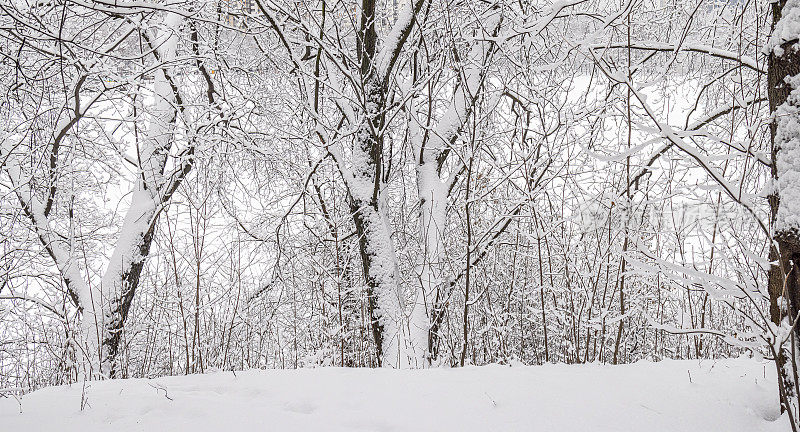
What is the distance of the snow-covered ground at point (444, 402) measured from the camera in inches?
78.9

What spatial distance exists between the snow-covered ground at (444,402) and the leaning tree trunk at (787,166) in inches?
12.6

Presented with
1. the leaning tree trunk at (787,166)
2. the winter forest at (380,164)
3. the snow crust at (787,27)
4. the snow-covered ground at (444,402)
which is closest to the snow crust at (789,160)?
the leaning tree trunk at (787,166)

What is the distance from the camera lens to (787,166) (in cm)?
183

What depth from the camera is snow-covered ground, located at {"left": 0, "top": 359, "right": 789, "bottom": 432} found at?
78.9 inches

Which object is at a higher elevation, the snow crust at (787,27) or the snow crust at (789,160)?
the snow crust at (787,27)

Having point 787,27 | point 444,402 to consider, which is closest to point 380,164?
point 444,402

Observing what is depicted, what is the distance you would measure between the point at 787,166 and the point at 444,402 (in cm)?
162

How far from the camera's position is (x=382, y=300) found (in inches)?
207

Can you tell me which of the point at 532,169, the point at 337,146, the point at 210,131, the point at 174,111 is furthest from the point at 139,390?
the point at 174,111

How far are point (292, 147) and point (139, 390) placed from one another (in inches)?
146

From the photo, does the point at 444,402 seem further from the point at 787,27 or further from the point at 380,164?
the point at 380,164

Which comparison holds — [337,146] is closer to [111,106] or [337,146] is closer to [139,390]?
[111,106]

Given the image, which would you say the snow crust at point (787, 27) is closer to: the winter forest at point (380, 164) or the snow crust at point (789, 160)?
the snow crust at point (789, 160)

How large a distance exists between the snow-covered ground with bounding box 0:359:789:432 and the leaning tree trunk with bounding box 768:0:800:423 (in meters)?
0.32
